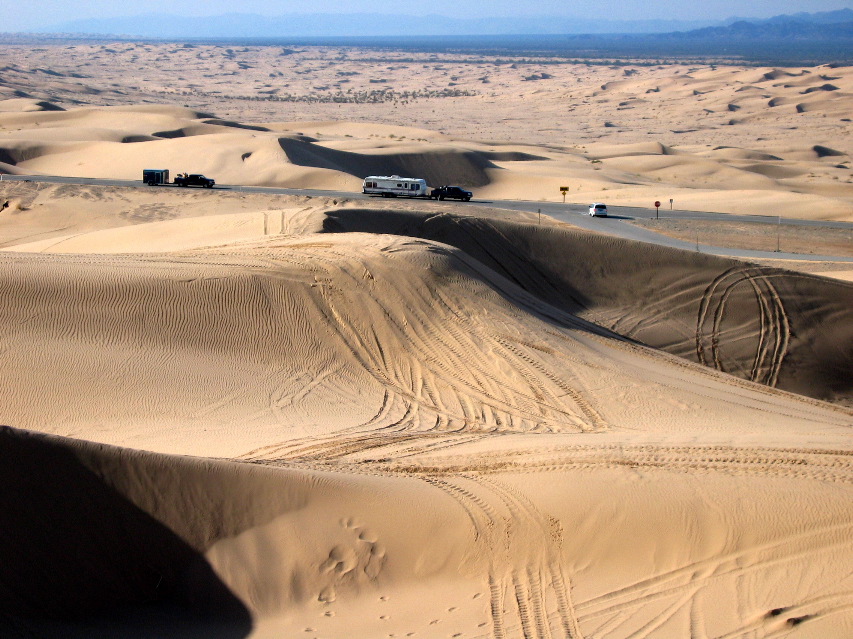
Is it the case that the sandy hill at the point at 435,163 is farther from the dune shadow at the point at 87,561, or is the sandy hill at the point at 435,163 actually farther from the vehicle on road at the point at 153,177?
the dune shadow at the point at 87,561

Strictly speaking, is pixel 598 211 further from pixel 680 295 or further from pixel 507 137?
pixel 507 137

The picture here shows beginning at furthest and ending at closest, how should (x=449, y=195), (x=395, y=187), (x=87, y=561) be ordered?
(x=449, y=195) → (x=395, y=187) → (x=87, y=561)

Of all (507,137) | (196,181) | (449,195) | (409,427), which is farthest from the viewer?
(507,137)

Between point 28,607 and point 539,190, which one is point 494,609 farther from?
point 539,190

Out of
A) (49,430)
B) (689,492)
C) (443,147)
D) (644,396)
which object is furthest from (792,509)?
(443,147)

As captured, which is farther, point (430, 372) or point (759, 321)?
point (759, 321)

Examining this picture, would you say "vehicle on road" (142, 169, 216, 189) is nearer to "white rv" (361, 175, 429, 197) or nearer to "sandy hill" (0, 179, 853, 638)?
"white rv" (361, 175, 429, 197)

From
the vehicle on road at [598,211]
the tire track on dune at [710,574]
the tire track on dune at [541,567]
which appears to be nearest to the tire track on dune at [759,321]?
the tire track on dune at [710,574]

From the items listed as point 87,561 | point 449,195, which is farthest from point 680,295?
point 87,561
